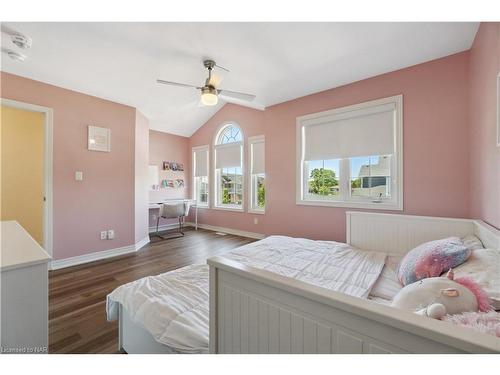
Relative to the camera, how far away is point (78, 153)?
10.4 ft

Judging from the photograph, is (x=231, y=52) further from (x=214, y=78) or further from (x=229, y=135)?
(x=229, y=135)

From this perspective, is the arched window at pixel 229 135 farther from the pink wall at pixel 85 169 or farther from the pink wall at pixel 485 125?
the pink wall at pixel 485 125

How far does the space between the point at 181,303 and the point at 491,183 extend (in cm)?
244

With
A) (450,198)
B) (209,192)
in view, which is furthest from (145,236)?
(450,198)

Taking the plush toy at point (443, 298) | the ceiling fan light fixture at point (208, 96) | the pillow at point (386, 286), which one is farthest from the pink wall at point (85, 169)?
the plush toy at point (443, 298)

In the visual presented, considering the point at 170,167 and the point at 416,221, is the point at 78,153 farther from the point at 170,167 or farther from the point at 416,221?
the point at 416,221

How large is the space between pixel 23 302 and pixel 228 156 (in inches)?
173

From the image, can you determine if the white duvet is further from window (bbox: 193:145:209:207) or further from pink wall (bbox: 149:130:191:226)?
pink wall (bbox: 149:130:191:226)

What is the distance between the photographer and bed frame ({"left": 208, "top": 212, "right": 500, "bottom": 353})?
51cm

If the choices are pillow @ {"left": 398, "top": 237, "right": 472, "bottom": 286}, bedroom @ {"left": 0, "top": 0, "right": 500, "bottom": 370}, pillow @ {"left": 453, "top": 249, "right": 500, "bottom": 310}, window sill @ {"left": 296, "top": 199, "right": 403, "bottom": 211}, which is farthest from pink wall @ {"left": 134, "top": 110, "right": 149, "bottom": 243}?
pillow @ {"left": 453, "top": 249, "right": 500, "bottom": 310}

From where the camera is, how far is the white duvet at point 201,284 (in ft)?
3.51

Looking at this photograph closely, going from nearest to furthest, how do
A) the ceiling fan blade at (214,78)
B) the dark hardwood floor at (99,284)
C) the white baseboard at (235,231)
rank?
the dark hardwood floor at (99,284) → the ceiling fan blade at (214,78) → the white baseboard at (235,231)

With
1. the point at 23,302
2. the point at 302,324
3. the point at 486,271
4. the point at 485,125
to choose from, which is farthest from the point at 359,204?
the point at 23,302
